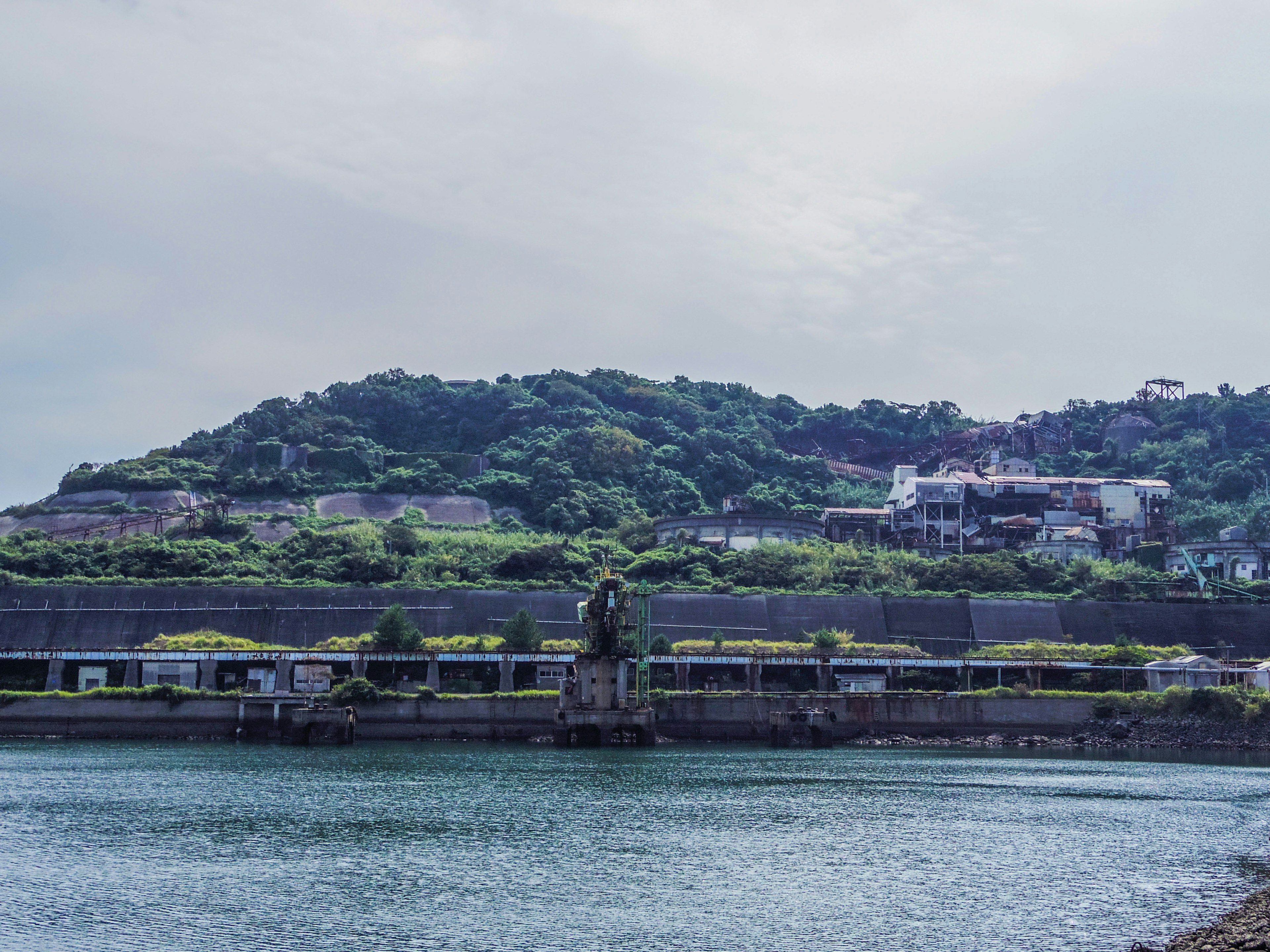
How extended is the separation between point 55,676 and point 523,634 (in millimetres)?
27568

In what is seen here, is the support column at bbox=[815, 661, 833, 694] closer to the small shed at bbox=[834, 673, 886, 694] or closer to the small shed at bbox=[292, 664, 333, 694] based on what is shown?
the small shed at bbox=[834, 673, 886, 694]

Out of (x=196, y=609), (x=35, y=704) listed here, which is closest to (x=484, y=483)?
(x=196, y=609)

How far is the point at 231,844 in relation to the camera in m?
39.2

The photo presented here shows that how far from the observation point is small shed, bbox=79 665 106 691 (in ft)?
273

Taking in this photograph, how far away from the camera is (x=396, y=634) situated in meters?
85.1

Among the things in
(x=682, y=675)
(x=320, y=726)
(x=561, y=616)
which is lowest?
(x=320, y=726)

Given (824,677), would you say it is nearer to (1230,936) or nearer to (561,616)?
(561,616)

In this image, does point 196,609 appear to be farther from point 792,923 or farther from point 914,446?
point 914,446

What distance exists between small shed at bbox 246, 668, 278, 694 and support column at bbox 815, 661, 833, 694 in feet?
108

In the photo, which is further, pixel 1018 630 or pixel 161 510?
pixel 161 510

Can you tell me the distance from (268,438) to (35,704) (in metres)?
83.1

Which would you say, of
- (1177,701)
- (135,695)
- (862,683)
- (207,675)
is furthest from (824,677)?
(135,695)

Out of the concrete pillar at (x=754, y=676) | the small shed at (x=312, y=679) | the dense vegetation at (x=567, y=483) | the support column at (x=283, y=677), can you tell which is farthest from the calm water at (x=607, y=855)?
the dense vegetation at (x=567, y=483)

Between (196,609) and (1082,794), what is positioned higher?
(196,609)
